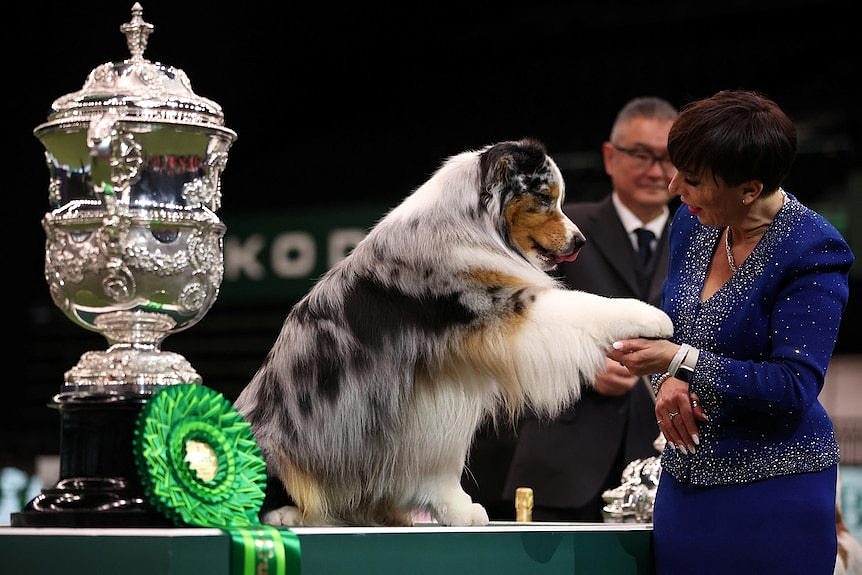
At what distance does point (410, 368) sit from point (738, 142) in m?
0.77

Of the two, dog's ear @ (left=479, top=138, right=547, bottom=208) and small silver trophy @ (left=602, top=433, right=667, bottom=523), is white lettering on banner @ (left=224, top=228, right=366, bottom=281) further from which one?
dog's ear @ (left=479, top=138, right=547, bottom=208)

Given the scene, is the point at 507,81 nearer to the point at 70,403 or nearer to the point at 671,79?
the point at 671,79

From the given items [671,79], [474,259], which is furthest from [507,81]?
[474,259]

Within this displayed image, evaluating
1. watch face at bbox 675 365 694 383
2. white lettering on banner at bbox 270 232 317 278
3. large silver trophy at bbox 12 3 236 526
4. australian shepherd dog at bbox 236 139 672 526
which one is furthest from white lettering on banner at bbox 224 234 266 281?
watch face at bbox 675 365 694 383

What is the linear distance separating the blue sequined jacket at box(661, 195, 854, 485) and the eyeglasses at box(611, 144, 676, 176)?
5.58 ft

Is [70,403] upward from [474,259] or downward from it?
downward

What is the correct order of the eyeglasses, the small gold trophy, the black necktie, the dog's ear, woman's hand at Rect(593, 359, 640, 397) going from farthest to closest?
the eyeglasses, the black necktie, woman's hand at Rect(593, 359, 640, 397), the small gold trophy, the dog's ear

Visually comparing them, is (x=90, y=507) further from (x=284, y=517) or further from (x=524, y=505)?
(x=524, y=505)

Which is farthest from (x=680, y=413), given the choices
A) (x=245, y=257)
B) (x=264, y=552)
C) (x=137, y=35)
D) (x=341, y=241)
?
(x=245, y=257)

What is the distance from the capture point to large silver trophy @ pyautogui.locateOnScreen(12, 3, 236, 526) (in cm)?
218

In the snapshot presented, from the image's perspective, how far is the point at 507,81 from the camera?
8.32 metres

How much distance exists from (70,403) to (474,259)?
85cm

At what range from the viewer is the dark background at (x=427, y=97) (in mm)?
7527

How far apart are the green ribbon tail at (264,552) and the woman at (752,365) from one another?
2.52 ft
